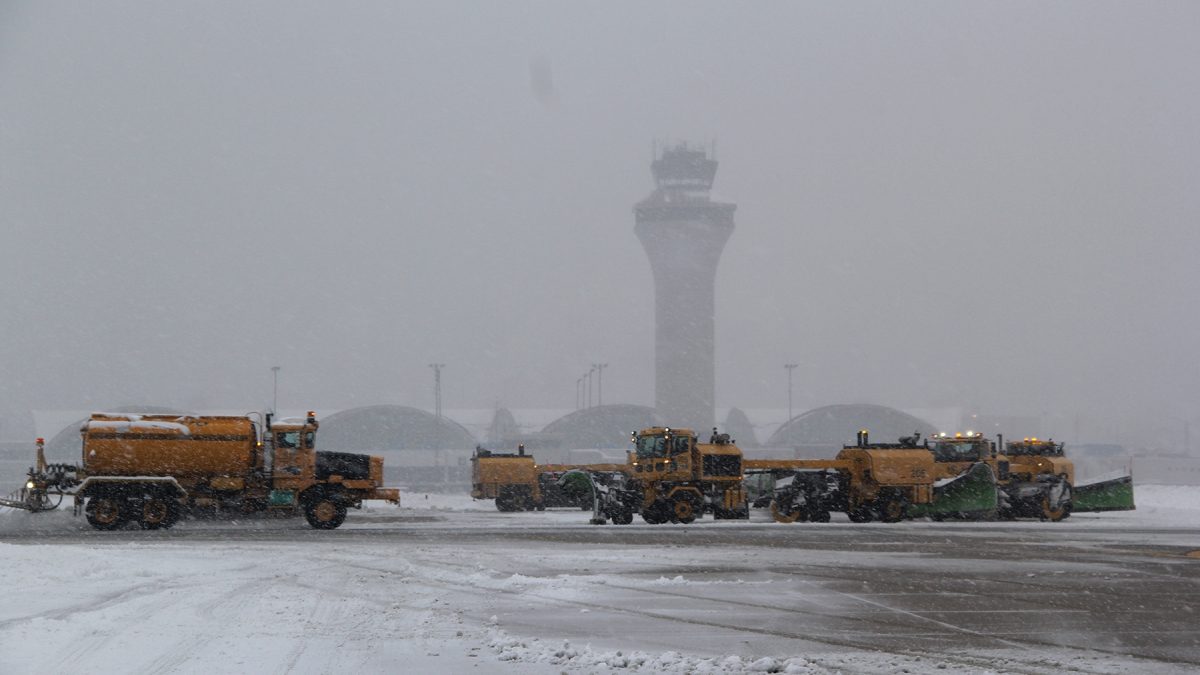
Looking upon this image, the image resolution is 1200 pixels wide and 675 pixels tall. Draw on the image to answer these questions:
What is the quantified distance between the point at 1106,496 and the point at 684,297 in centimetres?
13333

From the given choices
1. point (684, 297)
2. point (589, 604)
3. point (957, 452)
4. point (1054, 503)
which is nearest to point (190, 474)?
point (589, 604)

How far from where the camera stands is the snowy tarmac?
482 inches

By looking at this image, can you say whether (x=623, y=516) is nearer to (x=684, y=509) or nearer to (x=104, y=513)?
(x=684, y=509)

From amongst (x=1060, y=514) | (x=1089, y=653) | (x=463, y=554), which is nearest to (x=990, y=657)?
(x=1089, y=653)

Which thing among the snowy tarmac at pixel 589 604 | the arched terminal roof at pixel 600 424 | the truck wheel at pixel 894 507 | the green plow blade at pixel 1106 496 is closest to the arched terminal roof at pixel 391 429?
the arched terminal roof at pixel 600 424

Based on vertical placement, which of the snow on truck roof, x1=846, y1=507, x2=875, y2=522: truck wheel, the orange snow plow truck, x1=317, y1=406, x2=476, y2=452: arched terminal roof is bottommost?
x1=846, y1=507, x2=875, y2=522: truck wheel

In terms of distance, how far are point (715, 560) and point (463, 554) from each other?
16.0 ft

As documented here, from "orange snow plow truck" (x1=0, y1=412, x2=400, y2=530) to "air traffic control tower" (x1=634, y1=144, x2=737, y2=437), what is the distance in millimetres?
140494

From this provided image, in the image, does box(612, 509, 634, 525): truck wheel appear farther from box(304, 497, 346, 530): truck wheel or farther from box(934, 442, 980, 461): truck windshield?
box(934, 442, 980, 461): truck windshield

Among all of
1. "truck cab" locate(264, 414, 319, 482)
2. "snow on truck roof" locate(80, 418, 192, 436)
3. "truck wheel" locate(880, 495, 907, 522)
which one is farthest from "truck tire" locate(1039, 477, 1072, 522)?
"snow on truck roof" locate(80, 418, 192, 436)

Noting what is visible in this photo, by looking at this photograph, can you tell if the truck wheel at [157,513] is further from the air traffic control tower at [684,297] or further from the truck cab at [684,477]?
the air traffic control tower at [684,297]

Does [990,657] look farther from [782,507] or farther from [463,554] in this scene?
[782,507]

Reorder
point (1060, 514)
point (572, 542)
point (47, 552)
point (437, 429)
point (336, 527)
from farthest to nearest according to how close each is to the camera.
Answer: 1. point (437, 429)
2. point (1060, 514)
3. point (336, 527)
4. point (572, 542)
5. point (47, 552)

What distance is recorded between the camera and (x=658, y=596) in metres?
17.2
